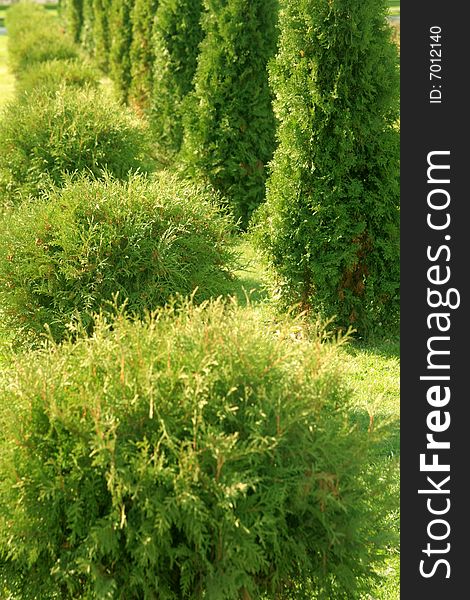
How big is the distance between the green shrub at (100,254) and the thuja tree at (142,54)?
8880 millimetres

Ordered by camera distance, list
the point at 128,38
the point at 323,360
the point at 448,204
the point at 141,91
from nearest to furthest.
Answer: the point at 323,360
the point at 448,204
the point at 141,91
the point at 128,38

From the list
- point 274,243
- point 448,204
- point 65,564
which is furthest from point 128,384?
point 274,243

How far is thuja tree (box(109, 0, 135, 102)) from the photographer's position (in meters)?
16.5

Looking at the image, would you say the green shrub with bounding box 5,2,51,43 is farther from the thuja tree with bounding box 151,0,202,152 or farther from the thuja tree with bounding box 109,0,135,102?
the thuja tree with bounding box 151,0,202,152

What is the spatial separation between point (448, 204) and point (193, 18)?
8451mm

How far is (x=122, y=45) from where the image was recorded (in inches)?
667

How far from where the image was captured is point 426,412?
3.34 m

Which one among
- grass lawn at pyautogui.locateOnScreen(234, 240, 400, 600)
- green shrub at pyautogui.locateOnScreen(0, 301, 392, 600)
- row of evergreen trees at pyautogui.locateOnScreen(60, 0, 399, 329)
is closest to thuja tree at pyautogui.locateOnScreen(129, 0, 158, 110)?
row of evergreen trees at pyautogui.locateOnScreen(60, 0, 399, 329)

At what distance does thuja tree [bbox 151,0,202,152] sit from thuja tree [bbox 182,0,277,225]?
1601 mm

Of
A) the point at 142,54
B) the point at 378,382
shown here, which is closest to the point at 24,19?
the point at 142,54

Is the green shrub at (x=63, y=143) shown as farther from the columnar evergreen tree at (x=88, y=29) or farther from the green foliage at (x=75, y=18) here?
the green foliage at (x=75, y=18)

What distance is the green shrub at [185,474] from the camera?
281cm

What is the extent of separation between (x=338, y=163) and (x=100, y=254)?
2.14 metres

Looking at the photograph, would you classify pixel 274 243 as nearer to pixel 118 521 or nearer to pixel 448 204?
pixel 448 204
